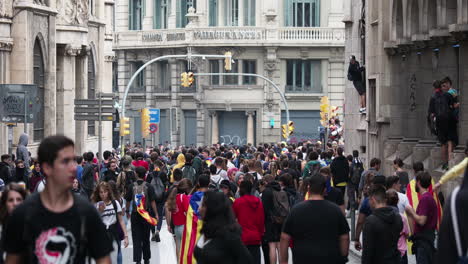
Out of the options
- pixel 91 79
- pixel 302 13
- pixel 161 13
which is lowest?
pixel 91 79

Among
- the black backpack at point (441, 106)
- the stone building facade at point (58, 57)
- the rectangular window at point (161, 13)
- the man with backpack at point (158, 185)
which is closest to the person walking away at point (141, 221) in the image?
the man with backpack at point (158, 185)

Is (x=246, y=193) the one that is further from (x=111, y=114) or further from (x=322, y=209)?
(x=111, y=114)

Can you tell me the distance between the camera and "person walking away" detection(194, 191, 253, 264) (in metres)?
9.06

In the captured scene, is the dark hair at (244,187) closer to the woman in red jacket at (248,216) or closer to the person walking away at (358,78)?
the woman in red jacket at (248,216)


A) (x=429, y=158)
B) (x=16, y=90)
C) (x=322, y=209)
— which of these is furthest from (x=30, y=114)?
(x=322, y=209)

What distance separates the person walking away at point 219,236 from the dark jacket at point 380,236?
204cm

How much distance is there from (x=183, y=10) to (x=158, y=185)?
46.1 meters

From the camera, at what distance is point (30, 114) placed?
23938 millimetres

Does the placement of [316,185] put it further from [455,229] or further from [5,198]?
[455,229]

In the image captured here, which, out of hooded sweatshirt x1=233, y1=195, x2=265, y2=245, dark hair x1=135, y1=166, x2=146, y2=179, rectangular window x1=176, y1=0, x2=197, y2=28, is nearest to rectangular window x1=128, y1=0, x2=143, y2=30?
rectangular window x1=176, y1=0, x2=197, y2=28

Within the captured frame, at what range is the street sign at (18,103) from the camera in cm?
2386

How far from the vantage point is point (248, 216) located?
1356 centimetres

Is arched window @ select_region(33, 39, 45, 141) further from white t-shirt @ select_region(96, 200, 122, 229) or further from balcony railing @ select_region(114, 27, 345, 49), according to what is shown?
balcony railing @ select_region(114, 27, 345, 49)

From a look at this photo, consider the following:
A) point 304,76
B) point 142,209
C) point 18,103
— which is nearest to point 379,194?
point 142,209
